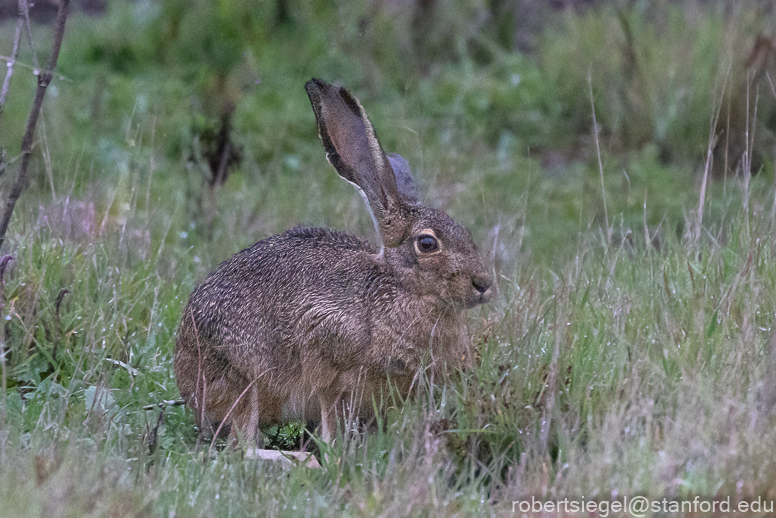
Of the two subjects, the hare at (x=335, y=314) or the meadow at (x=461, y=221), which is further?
the hare at (x=335, y=314)

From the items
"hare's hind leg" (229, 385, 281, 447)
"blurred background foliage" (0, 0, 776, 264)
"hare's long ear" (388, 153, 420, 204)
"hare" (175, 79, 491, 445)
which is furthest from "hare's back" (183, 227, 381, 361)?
"blurred background foliage" (0, 0, 776, 264)

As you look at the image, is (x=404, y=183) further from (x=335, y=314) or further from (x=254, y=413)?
(x=254, y=413)

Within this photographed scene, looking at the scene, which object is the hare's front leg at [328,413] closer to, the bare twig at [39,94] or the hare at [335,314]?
the hare at [335,314]

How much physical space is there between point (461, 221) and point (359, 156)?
2355mm

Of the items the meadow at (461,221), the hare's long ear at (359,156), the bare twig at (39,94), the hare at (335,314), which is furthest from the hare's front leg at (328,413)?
the bare twig at (39,94)

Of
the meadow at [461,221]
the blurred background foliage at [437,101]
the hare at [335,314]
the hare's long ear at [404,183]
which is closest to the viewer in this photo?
the meadow at [461,221]

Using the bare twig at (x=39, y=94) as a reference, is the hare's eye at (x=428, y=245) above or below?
below

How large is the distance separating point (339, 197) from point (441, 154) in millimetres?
1177

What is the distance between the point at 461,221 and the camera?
20.6ft

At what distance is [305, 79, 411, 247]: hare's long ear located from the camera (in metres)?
3.97

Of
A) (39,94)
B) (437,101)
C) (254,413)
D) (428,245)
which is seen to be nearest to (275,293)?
(254,413)

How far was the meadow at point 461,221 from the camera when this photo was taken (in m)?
3.09

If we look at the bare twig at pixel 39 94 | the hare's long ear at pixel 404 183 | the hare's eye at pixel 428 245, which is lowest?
the hare's eye at pixel 428 245

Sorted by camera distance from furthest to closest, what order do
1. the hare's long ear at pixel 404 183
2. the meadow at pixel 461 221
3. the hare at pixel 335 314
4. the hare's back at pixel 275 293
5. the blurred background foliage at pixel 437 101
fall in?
the blurred background foliage at pixel 437 101 → the hare's long ear at pixel 404 183 → the hare's back at pixel 275 293 → the hare at pixel 335 314 → the meadow at pixel 461 221
